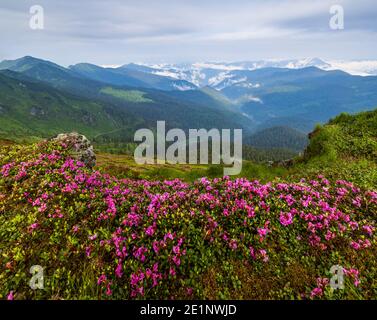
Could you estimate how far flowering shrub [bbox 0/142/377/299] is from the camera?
23.4 feet

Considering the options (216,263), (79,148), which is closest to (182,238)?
(216,263)

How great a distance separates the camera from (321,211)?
9438 mm

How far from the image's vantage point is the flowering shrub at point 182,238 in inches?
281

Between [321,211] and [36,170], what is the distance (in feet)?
42.9

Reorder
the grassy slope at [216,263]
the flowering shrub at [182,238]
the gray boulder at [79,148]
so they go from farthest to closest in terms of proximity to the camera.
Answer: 1. the gray boulder at [79,148]
2. the flowering shrub at [182,238]
3. the grassy slope at [216,263]

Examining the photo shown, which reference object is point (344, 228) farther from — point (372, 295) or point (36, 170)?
point (36, 170)

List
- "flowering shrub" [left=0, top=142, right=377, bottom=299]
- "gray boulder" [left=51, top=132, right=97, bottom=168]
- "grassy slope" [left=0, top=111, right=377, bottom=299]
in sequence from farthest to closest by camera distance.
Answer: "gray boulder" [left=51, top=132, right=97, bottom=168]
"flowering shrub" [left=0, top=142, right=377, bottom=299]
"grassy slope" [left=0, top=111, right=377, bottom=299]

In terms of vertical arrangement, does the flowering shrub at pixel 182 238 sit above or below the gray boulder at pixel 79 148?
below

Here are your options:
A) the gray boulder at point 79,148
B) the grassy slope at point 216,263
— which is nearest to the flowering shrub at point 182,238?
the grassy slope at point 216,263

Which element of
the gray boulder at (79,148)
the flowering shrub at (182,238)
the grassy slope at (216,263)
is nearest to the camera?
the grassy slope at (216,263)

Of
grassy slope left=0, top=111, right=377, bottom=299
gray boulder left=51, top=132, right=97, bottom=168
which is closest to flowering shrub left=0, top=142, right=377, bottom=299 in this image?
grassy slope left=0, top=111, right=377, bottom=299

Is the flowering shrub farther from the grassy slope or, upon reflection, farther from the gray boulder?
the gray boulder

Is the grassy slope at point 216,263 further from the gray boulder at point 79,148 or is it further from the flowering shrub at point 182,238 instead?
the gray boulder at point 79,148
